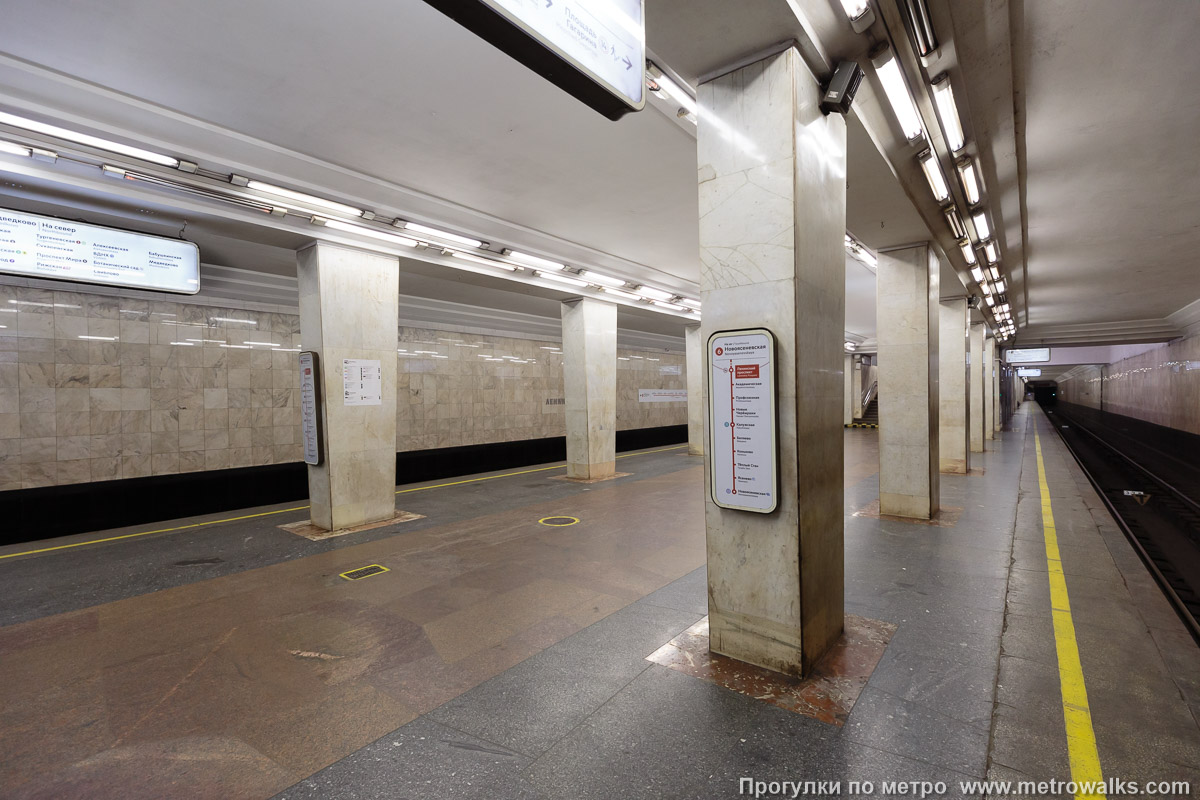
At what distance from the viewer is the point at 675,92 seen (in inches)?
173

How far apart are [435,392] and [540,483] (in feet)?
13.3

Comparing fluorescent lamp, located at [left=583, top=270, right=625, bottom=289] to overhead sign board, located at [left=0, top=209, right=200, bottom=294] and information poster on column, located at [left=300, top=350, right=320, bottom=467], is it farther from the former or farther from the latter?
overhead sign board, located at [left=0, top=209, right=200, bottom=294]

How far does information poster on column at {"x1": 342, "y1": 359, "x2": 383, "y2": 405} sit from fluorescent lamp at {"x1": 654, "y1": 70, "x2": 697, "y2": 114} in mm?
5730

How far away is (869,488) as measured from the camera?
10.0m

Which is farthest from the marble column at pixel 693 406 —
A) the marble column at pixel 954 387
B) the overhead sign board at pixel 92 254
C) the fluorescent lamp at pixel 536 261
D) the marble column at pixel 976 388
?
the overhead sign board at pixel 92 254

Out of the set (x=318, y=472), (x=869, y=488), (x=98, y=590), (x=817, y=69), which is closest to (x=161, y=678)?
(x=98, y=590)

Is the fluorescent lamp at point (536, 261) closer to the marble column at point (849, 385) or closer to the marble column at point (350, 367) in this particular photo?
the marble column at point (350, 367)

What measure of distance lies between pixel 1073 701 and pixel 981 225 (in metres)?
6.68

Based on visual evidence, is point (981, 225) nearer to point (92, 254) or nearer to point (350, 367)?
point (350, 367)

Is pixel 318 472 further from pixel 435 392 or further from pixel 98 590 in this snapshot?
pixel 435 392

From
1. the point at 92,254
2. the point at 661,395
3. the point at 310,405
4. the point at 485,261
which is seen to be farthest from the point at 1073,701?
the point at 661,395

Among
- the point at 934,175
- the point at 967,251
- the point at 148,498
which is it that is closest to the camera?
the point at 934,175

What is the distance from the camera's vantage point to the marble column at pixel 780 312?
10.8 ft

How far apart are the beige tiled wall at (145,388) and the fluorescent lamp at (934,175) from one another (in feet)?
36.6
